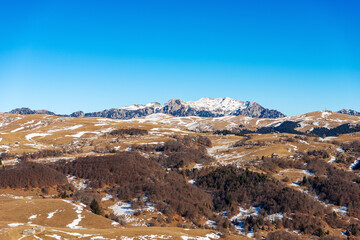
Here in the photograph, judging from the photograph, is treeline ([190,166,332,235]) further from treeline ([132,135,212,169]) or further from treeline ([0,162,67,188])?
treeline ([0,162,67,188])

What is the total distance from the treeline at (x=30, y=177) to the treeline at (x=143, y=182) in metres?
10.6

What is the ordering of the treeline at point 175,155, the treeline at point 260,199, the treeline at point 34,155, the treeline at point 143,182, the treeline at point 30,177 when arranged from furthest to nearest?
the treeline at point 175,155 < the treeline at point 34,155 < the treeline at point 30,177 < the treeline at point 143,182 < the treeline at point 260,199

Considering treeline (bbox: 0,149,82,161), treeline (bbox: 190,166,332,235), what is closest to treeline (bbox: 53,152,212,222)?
treeline (bbox: 190,166,332,235)

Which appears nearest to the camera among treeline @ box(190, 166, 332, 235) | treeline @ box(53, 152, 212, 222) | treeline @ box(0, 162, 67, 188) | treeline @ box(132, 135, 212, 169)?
treeline @ box(190, 166, 332, 235)

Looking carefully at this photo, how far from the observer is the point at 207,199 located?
97.4m

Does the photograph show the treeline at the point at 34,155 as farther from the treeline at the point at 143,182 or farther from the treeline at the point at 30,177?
the treeline at the point at 30,177

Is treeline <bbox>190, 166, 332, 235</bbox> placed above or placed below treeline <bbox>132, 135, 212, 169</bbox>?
below

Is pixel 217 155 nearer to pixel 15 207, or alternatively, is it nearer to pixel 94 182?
pixel 94 182

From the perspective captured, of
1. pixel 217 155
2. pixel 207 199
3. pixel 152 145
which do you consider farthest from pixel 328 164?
pixel 152 145

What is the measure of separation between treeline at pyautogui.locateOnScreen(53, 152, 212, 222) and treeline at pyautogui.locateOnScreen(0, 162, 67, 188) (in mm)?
10570

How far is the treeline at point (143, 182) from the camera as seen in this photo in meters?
85.6

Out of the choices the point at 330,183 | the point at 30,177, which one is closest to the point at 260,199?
the point at 330,183

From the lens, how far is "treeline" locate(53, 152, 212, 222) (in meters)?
85.6


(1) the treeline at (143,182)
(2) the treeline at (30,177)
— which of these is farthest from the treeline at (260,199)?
(2) the treeline at (30,177)
